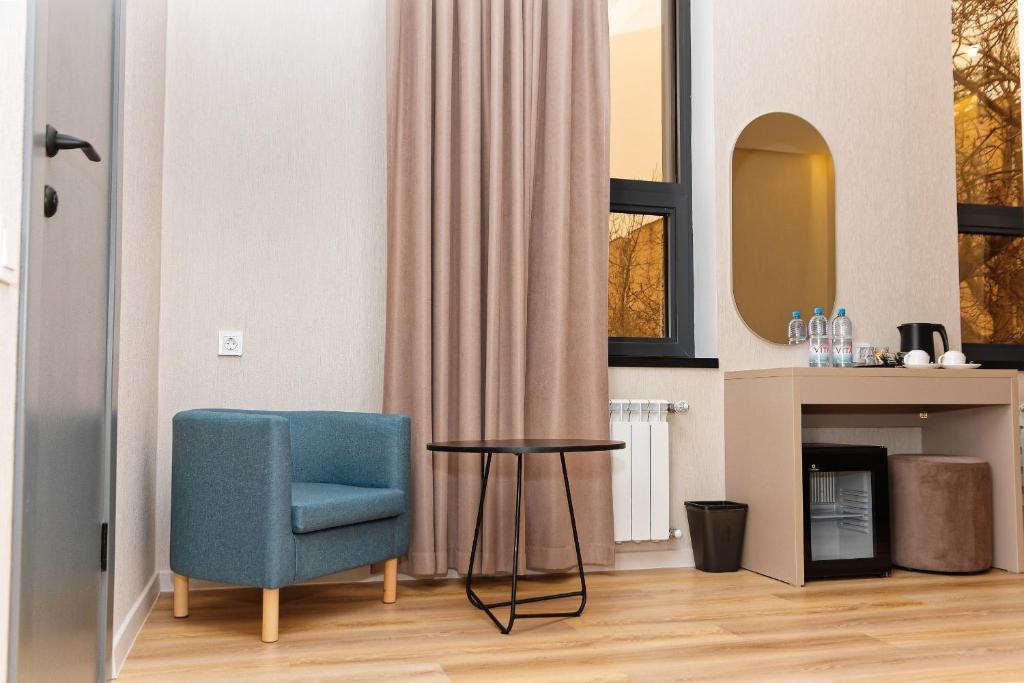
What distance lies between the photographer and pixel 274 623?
95.0 inches

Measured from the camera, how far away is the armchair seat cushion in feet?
7.97

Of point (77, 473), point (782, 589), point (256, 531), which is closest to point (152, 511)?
point (256, 531)

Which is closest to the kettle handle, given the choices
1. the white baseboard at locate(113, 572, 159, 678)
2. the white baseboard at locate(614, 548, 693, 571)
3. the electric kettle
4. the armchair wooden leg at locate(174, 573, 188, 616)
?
the electric kettle

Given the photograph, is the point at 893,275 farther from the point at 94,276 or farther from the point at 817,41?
the point at 94,276

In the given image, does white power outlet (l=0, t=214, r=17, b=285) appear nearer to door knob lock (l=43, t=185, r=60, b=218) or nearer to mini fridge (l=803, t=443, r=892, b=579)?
door knob lock (l=43, t=185, r=60, b=218)

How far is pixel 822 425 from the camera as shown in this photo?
3783mm

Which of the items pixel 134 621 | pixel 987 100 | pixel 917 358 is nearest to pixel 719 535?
pixel 917 358

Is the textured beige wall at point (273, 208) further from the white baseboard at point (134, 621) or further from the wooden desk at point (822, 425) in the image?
the wooden desk at point (822, 425)

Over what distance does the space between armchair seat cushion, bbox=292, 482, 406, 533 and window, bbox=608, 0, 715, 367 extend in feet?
4.23

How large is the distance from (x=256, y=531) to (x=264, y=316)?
1.00 metres

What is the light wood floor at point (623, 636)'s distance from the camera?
215 cm

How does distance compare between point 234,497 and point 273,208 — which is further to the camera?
point 273,208

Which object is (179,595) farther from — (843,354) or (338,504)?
(843,354)

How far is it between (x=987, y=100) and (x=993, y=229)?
664mm
